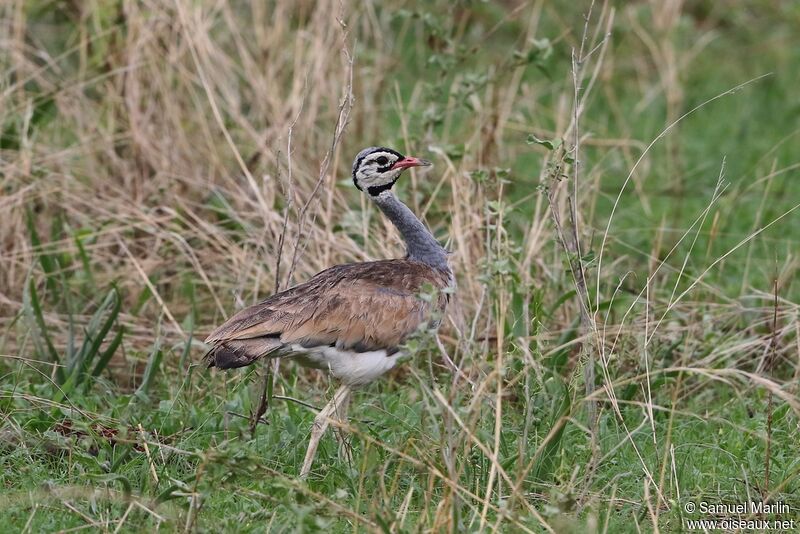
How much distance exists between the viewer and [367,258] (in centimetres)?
582

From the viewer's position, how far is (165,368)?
5.44m

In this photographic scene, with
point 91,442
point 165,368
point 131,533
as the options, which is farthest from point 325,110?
point 131,533

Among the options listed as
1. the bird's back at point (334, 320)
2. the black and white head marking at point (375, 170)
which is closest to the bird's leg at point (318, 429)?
the bird's back at point (334, 320)

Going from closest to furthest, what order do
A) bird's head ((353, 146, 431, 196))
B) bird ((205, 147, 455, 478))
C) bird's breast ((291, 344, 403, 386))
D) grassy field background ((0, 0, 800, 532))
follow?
grassy field background ((0, 0, 800, 532)) < bird ((205, 147, 455, 478)) < bird's breast ((291, 344, 403, 386)) < bird's head ((353, 146, 431, 196))

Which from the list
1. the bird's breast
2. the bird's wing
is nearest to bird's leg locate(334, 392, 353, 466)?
the bird's breast

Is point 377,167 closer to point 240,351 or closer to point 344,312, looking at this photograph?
point 344,312

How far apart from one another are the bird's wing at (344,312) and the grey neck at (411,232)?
0.90 ft

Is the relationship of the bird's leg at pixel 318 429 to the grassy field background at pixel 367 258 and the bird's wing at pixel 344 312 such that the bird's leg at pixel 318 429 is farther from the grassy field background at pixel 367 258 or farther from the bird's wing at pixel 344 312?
the bird's wing at pixel 344 312

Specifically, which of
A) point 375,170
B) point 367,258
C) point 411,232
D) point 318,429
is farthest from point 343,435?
point 367,258

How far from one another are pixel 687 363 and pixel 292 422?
1.69m

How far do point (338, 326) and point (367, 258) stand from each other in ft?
4.15

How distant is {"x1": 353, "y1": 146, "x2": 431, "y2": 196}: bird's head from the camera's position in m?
5.20

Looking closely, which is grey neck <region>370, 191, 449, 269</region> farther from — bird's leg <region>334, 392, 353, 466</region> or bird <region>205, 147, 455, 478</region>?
bird's leg <region>334, 392, 353, 466</region>

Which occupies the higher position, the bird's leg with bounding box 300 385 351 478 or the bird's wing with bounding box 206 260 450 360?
the bird's wing with bounding box 206 260 450 360
